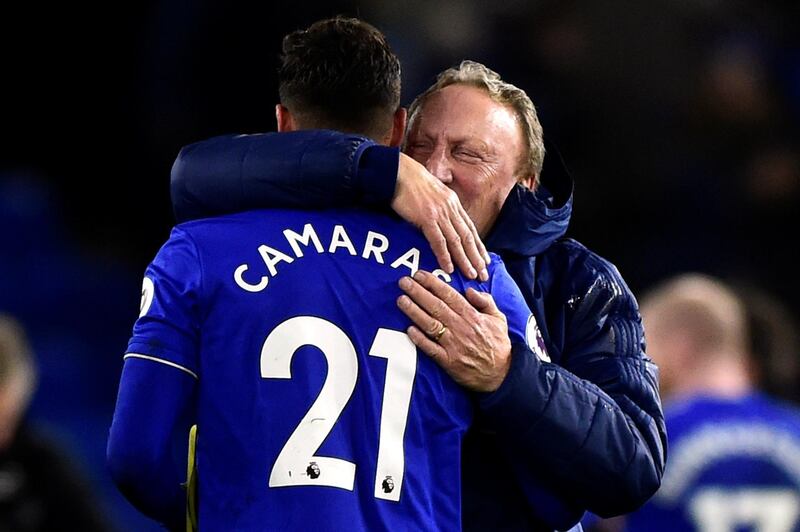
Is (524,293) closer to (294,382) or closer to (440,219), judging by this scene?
(440,219)

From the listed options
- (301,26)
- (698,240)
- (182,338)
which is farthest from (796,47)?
(182,338)

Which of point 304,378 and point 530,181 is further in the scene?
point 530,181

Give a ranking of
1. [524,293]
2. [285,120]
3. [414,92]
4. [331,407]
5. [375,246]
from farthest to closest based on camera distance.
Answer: [414,92], [524,293], [285,120], [375,246], [331,407]

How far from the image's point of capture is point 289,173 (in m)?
2.34

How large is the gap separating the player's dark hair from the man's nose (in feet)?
0.67

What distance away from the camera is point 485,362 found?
2301mm

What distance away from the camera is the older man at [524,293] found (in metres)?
2.31

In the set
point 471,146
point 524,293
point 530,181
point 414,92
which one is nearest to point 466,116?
point 471,146

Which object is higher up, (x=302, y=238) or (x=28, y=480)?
(x=302, y=238)

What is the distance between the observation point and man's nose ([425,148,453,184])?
2.63 metres

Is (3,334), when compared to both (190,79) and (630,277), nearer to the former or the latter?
(190,79)

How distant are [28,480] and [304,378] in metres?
3.02

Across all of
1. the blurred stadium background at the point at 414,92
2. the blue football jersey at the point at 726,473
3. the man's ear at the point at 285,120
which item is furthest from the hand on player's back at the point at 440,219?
the blurred stadium background at the point at 414,92

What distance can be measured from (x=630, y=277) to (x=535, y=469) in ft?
15.8
